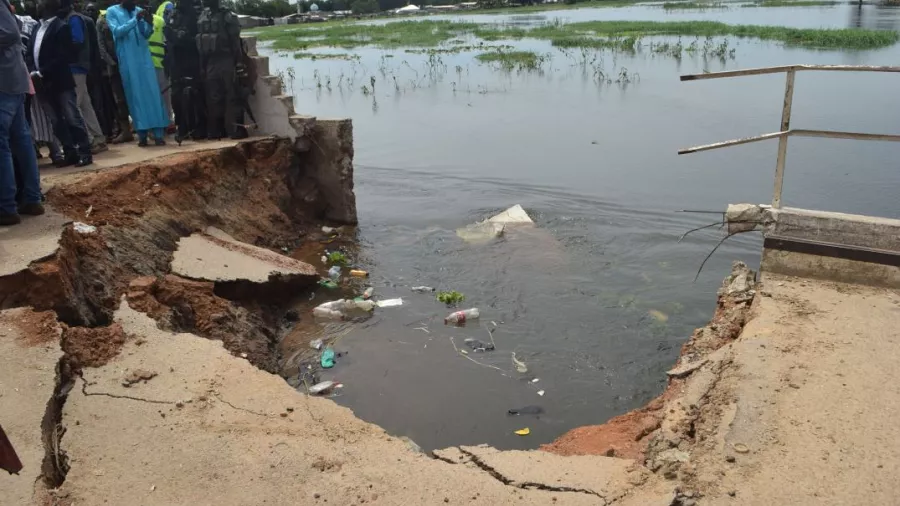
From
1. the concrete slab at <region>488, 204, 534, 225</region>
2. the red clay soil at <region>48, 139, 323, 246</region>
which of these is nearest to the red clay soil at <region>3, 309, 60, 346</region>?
the red clay soil at <region>48, 139, 323, 246</region>

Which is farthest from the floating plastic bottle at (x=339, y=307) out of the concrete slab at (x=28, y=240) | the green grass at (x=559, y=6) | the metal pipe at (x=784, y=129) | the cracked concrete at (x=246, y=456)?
the green grass at (x=559, y=6)

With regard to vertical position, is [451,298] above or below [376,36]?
below

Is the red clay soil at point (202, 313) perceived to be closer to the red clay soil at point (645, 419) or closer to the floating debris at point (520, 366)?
the floating debris at point (520, 366)

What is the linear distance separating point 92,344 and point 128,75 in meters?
5.23

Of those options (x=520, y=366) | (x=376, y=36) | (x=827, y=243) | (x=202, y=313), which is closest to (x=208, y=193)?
(x=202, y=313)

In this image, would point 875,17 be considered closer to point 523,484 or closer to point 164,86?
point 164,86

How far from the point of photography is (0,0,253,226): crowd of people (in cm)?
748

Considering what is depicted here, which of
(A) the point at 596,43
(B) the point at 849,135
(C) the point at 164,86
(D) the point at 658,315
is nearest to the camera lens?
(B) the point at 849,135

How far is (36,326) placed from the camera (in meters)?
4.60

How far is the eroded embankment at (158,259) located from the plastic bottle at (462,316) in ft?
5.31

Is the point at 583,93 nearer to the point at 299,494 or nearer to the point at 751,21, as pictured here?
the point at 299,494

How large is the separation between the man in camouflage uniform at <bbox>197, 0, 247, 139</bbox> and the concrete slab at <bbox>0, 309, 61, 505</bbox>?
5.02 meters

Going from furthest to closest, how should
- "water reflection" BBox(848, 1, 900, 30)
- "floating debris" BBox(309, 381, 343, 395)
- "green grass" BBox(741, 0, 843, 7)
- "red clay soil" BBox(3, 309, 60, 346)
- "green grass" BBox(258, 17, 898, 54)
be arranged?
"green grass" BBox(741, 0, 843, 7) < "water reflection" BBox(848, 1, 900, 30) < "green grass" BBox(258, 17, 898, 54) < "floating debris" BBox(309, 381, 343, 395) < "red clay soil" BBox(3, 309, 60, 346)

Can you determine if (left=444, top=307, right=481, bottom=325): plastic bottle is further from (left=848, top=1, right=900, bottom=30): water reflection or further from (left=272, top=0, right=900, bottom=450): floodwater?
(left=848, top=1, right=900, bottom=30): water reflection
